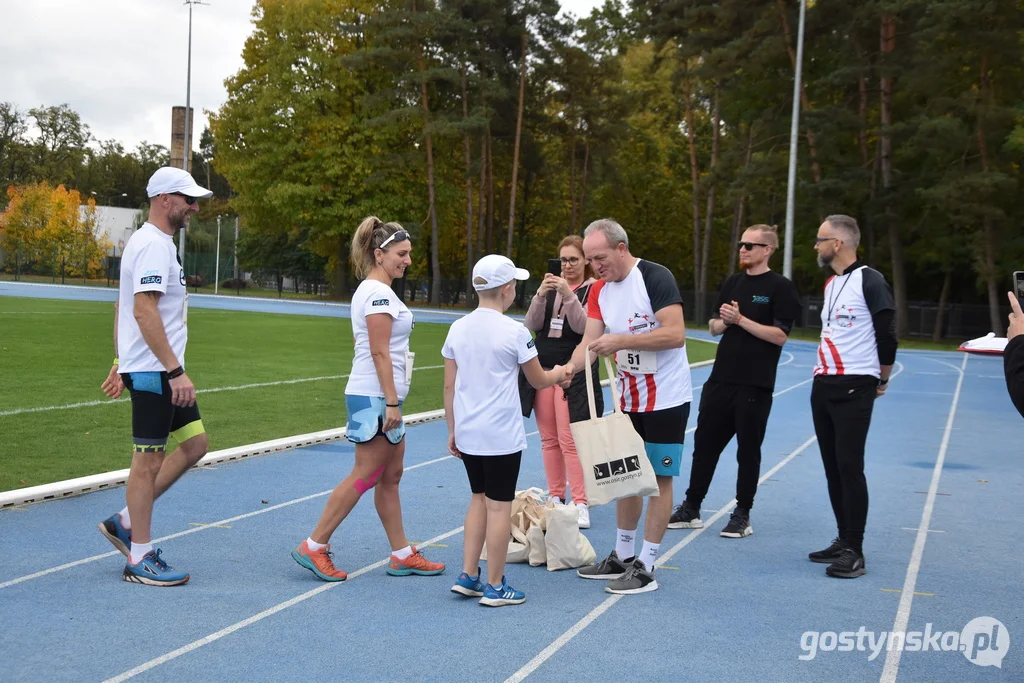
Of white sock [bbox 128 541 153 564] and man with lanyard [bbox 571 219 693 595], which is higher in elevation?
man with lanyard [bbox 571 219 693 595]

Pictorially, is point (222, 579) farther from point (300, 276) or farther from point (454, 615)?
point (300, 276)

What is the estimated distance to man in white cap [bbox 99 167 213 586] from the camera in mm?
5133

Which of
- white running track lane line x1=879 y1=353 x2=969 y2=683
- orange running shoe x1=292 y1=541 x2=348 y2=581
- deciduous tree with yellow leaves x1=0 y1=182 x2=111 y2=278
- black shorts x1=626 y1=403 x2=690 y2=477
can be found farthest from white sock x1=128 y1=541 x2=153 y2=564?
deciduous tree with yellow leaves x1=0 y1=182 x2=111 y2=278

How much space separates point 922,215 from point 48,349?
34.2m

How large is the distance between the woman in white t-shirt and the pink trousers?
5.89 ft

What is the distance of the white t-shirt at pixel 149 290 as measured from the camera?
5.14 meters

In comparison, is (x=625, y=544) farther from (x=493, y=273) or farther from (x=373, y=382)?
(x=493, y=273)

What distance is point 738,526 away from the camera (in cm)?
689

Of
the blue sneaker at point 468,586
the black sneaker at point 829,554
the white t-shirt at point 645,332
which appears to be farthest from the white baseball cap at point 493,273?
the black sneaker at point 829,554

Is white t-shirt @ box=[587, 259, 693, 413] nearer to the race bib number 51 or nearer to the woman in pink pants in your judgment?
the race bib number 51

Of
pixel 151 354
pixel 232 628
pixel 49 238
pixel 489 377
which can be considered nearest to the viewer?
pixel 232 628

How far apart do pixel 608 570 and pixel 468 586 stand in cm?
93

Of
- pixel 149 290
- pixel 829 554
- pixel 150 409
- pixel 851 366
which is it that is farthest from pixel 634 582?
pixel 149 290

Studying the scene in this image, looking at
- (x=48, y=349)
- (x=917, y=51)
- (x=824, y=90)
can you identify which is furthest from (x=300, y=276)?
(x=48, y=349)
